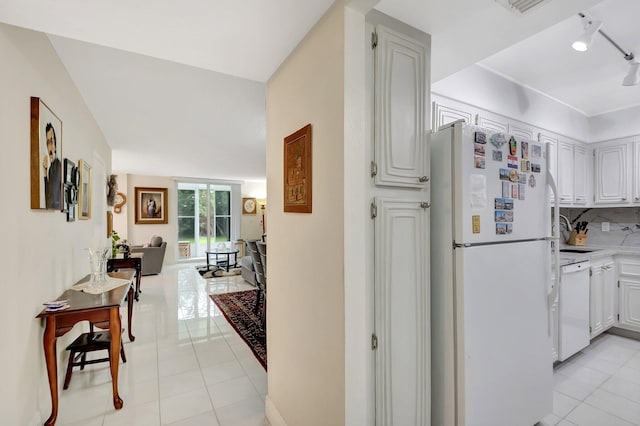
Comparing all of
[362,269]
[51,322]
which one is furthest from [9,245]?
[362,269]

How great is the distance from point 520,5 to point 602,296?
10.9 ft

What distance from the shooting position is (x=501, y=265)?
5.24 feet

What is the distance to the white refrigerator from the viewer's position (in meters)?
1.46

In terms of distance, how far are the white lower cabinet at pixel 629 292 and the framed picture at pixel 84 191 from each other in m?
5.51

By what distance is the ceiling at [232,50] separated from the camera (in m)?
1.32

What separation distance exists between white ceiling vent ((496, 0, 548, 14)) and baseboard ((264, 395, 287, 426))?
2424 millimetres

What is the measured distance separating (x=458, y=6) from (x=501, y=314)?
1.53m

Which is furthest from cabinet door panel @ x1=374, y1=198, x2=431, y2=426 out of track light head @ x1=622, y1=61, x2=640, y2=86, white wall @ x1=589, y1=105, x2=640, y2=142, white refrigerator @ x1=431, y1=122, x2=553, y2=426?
white wall @ x1=589, y1=105, x2=640, y2=142

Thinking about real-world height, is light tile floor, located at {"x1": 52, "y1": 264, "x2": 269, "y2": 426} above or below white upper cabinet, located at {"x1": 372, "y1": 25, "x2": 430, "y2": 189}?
below

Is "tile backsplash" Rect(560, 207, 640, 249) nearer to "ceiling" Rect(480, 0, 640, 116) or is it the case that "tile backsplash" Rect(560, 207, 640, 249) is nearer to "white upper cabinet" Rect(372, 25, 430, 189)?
"ceiling" Rect(480, 0, 640, 116)

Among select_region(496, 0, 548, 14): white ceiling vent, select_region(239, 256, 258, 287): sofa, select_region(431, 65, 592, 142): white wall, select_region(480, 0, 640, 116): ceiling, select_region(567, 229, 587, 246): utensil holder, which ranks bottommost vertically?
select_region(239, 256, 258, 287): sofa

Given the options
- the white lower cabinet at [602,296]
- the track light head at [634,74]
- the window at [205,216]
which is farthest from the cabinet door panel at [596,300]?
the window at [205,216]

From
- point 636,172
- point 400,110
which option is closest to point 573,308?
point 636,172

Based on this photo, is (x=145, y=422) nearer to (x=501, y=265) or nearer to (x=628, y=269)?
(x=501, y=265)
